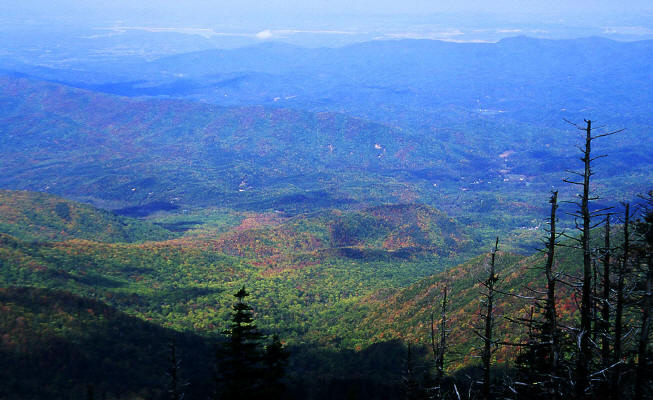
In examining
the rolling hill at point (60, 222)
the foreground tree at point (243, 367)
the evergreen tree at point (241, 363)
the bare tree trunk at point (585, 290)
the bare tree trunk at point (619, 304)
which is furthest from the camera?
the rolling hill at point (60, 222)

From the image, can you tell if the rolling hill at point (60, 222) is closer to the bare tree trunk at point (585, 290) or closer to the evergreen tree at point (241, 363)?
the evergreen tree at point (241, 363)

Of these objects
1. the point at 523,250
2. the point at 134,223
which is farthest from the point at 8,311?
the point at 523,250

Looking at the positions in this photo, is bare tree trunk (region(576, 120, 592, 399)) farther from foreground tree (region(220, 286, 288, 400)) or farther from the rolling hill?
the rolling hill

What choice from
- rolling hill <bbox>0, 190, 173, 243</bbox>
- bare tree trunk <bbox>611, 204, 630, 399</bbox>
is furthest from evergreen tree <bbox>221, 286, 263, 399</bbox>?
rolling hill <bbox>0, 190, 173, 243</bbox>

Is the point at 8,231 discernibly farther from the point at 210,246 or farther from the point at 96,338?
the point at 96,338

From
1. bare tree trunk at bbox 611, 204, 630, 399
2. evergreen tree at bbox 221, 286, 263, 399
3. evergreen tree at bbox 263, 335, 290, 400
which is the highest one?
bare tree trunk at bbox 611, 204, 630, 399

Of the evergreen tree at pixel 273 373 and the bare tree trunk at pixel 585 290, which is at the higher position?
the bare tree trunk at pixel 585 290

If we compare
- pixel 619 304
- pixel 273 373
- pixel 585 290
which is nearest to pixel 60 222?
pixel 273 373

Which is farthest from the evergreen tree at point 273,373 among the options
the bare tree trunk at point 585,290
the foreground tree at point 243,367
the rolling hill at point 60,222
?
the rolling hill at point 60,222

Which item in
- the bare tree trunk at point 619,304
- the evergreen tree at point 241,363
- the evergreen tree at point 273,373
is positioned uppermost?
the bare tree trunk at point 619,304

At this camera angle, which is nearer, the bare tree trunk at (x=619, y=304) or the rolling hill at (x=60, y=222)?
the bare tree trunk at (x=619, y=304)

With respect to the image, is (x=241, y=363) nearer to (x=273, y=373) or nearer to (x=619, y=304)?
(x=273, y=373)
